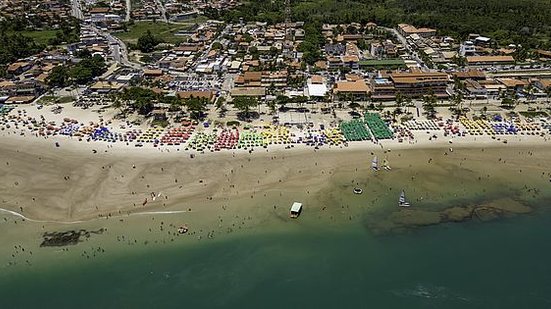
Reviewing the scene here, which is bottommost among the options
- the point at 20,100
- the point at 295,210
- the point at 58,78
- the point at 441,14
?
the point at 295,210

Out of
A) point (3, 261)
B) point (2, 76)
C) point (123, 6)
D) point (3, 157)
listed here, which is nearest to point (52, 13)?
point (123, 6)

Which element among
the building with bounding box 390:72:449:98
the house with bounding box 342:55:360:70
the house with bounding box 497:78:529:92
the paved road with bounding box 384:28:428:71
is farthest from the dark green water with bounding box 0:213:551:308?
the paved road with bounding box 384:28:428:71

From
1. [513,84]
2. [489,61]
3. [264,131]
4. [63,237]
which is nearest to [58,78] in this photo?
[264,131]

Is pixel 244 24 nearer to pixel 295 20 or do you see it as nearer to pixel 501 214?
pixel 295 20

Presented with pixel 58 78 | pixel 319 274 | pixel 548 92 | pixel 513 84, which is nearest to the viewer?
pixel 319 274

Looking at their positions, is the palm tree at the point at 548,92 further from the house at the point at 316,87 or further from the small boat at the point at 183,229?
the small boat at the point at 183,229

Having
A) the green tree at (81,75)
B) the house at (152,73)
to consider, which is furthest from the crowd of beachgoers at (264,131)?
the house at (152,73)

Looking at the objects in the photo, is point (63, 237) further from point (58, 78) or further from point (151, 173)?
point (58, 78)
